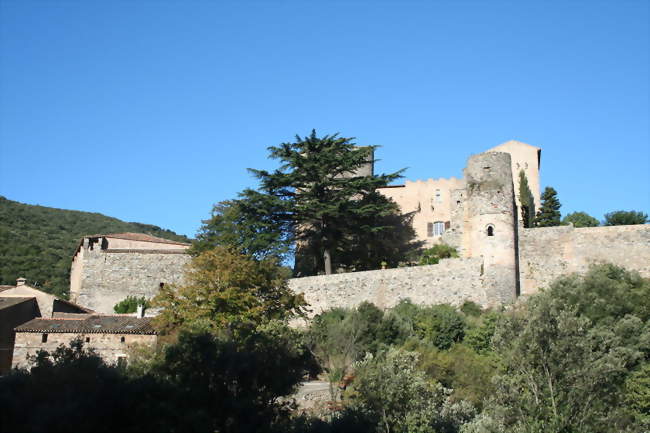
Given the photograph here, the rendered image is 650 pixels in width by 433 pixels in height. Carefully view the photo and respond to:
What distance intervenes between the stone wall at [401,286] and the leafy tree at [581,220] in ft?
63.7

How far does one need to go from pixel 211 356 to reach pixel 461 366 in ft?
45.2

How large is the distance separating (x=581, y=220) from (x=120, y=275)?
105ft

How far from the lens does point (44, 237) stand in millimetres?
67438

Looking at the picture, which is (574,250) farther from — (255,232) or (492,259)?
(255,232)

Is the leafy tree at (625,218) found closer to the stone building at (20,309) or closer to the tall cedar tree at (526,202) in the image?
the tall cedar tree at (526,202)

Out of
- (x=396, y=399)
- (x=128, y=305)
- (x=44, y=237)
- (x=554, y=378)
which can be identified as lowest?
(x=396, y=399)

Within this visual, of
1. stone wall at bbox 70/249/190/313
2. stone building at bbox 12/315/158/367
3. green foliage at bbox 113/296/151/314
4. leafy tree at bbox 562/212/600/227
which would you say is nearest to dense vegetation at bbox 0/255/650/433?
stone building at bbox 12/315/158/367

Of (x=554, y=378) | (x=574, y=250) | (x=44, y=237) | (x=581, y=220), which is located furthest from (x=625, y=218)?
(x=44, y=237)

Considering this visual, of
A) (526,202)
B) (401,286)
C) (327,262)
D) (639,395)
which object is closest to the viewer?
(639,395)

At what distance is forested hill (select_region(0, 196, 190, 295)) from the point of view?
5256cm

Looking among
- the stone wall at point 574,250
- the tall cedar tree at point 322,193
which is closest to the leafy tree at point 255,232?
the tall cedar tree at point 322,193

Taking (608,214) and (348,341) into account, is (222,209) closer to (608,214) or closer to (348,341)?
(348,341)

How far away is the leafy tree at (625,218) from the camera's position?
1946 inches

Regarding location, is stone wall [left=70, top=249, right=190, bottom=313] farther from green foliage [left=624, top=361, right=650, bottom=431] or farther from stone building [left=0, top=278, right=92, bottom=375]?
green foliage [left=624, top=361, right=650, bottom=431]
